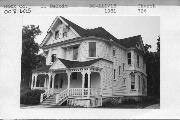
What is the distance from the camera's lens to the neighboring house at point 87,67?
32.4 feet

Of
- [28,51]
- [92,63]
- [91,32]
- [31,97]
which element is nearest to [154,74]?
[92,63]

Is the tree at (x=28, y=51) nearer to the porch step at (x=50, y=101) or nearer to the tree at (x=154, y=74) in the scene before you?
the porch step at (x=50, y=101)

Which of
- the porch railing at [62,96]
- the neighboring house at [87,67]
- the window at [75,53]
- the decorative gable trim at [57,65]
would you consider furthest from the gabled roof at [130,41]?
the porch railing at [62,96]

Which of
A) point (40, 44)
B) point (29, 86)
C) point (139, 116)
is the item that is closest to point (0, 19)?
point (40, 44)

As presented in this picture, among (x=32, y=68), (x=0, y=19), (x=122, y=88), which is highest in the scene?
(x=0, y=19)

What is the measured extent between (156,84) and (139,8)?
253 centimetres

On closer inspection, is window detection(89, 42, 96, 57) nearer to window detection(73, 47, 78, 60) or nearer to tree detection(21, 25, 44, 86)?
window detection(73, 47, 78, 60)

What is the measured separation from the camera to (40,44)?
1030 centimetres

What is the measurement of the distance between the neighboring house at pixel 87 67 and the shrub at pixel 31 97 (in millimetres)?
171

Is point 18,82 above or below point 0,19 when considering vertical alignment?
below

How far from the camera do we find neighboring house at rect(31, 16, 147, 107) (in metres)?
9.88

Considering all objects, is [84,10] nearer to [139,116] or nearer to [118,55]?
[118,55]

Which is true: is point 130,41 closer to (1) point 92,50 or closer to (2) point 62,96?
(1) point 92,50
